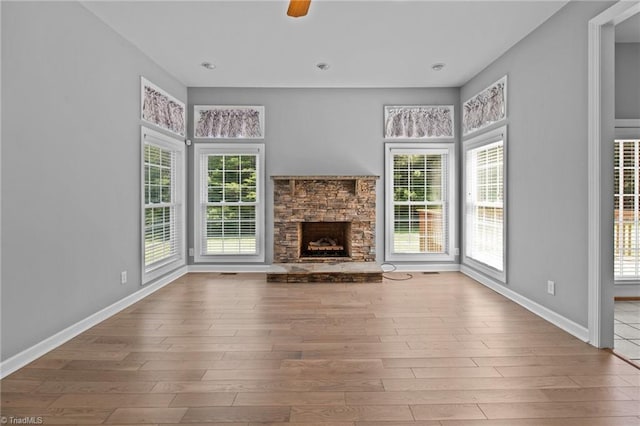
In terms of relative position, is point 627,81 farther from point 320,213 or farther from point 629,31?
point 320,213

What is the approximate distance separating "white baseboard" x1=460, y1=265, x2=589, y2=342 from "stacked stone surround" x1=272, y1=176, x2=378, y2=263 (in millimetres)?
1627

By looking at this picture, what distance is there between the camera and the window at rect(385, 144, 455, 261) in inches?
228

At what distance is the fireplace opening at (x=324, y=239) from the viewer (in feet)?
19.4

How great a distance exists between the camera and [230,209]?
18.9 ft

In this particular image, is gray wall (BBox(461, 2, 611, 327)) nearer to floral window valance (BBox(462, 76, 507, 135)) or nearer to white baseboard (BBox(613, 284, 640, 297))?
floral window valance (BBox(462, 76, 507, 135))

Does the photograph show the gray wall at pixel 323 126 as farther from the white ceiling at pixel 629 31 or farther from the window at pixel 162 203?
the white ceiling at pixel 629 31

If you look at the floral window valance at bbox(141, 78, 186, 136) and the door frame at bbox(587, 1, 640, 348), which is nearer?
the door frame at bbox(587, 1, 640, 348)

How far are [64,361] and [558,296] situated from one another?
405cm

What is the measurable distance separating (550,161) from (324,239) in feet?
11.1

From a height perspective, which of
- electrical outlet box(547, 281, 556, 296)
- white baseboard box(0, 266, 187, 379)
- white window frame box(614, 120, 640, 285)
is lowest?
white baseboard box(0, 266, 187, 379)

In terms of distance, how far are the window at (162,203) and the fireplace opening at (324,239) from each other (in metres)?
1.87

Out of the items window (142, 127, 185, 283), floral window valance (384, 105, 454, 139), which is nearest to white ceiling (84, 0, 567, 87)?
floral window valance (384, 105, 454, 139)

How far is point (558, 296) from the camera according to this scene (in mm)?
3377

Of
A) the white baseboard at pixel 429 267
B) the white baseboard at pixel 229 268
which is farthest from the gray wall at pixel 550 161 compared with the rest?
the white baseboard at pixel 229 268
